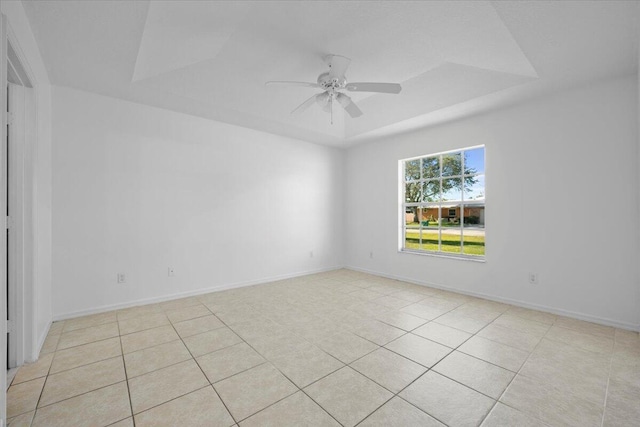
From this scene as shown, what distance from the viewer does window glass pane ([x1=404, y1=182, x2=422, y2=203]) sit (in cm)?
492

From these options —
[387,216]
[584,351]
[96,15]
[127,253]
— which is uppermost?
[96,15]

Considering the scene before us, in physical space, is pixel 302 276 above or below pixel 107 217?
below

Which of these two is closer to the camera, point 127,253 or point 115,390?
point 115,390

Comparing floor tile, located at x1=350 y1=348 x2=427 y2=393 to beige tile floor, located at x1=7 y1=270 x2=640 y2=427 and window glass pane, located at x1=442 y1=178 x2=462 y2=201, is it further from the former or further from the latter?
window glass pane, located at x1=442 y1=178 x2=462 y2=201

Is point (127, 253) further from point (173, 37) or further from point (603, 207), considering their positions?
point (603, 207)

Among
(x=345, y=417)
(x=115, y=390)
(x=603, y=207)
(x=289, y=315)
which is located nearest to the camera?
(x=345, y=417)

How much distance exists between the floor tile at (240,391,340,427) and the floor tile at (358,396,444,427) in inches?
9.0

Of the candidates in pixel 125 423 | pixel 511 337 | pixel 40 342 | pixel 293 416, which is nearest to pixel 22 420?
pixel 125 423

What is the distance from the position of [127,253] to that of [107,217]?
20.1 inches

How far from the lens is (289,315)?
10.7 ft

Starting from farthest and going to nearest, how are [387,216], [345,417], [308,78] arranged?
[387,216]
[308,78]
[345,417]

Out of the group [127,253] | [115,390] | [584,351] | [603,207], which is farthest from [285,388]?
[603,207]

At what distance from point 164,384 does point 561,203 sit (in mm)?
4442

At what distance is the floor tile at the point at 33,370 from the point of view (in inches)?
78.7
